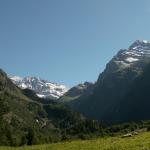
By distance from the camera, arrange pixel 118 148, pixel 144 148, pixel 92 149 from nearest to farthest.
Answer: pixel 144 148 < pixel 118 148 < pixel 92 149

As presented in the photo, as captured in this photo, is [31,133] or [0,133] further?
[31,133]

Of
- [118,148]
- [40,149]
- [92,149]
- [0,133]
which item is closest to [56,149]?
[40,149]

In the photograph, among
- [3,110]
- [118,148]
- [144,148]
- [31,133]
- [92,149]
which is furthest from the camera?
[31,133]

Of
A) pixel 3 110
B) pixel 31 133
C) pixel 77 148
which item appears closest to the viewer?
pixel 77 148

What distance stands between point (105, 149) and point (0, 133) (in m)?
91.1

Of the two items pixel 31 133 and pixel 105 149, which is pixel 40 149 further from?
pixel 31 133

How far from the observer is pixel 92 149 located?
35.0m

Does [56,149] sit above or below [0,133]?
below

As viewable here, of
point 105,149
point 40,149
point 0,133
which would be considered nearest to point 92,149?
point 105,149

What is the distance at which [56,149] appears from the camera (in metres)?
40.0

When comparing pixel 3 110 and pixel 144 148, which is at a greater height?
pixel 3 110

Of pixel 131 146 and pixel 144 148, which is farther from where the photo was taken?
pixel 131 146

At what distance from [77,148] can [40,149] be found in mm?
5813

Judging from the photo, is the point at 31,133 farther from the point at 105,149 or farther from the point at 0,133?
the point at 105,149
